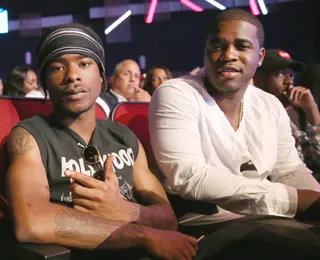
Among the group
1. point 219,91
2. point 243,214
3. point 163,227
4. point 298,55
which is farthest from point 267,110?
point 298,55

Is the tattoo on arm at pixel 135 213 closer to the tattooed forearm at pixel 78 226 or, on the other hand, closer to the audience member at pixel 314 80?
the tattooed forearm at pixel 78 226

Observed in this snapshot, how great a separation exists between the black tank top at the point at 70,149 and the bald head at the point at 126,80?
3368mm

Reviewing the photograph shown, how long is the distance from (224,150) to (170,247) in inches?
21.8

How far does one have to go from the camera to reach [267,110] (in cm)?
225

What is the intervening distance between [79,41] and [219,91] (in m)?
0.62

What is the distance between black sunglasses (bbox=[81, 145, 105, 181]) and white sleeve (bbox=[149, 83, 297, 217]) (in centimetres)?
35

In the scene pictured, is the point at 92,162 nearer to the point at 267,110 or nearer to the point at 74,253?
the point at 74,253

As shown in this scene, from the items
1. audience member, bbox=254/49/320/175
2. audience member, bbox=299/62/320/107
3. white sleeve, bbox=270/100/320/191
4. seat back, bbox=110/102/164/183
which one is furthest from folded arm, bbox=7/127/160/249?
audience member, bbox=299/62/320/107

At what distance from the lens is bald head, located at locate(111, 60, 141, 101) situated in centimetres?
532

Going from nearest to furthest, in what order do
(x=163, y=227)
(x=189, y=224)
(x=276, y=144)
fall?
(x=163, y=227) < (x=189, y=224) < (x=276, y=144)

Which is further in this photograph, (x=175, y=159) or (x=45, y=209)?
(x=175, y=159)

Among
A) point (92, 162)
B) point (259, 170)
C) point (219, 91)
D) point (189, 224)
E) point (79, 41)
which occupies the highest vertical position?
point (79, 41)

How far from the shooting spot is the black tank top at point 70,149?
5.38 ft

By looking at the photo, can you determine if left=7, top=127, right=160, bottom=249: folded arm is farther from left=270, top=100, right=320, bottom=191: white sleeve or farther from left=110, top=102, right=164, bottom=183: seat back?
left=270, top=100, right=320, bottom=191: white sleeve
